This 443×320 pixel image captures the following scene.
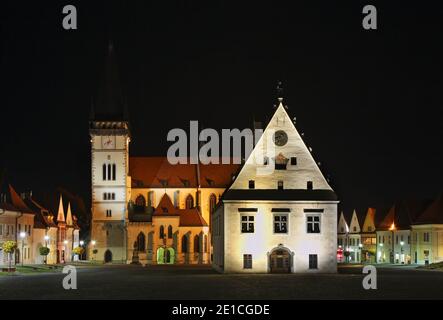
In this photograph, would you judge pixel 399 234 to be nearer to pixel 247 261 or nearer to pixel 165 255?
pixel 165 255

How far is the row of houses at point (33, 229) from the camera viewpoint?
9391cm

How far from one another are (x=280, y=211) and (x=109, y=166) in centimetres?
5891

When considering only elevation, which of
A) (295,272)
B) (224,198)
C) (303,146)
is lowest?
(295,272)

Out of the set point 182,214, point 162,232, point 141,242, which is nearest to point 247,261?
point 162,232

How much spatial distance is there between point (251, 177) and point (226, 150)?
238 feet

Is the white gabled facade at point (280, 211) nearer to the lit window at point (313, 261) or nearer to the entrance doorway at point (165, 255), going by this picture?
the lit window at point (313, 261)

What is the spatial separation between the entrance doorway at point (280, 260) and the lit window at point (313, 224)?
2.79 meters

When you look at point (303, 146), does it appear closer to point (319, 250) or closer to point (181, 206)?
point (319, 250)

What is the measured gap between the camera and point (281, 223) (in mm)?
73375

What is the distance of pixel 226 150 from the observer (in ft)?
479

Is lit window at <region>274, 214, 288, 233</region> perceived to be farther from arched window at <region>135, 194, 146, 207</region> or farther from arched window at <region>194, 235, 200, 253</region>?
arched window at <region>135, 194, 146, 207</region>

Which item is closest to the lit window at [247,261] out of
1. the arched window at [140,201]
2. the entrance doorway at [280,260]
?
the entrance doorway at [280,260]
